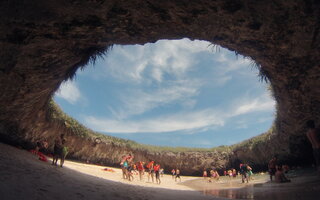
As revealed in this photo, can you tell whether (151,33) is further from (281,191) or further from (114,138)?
(114,138)

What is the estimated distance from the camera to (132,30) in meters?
5.25

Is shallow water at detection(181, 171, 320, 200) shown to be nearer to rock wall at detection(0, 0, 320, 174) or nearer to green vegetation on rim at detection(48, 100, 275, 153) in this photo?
rock wall at detection(0, 0, 320, 174)

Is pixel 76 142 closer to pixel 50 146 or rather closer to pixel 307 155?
pixel 50 146

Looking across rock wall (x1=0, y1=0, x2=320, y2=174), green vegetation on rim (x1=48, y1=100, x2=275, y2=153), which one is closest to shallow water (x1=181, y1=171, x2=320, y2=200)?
rock wall (x1=0, y1=0, x2=320, y2=174)

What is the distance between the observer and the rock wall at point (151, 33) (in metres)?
4.16

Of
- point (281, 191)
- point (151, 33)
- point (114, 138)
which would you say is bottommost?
point (281, 191)

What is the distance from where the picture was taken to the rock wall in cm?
416

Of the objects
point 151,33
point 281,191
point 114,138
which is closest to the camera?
point 151,33

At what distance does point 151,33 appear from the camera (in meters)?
5.38

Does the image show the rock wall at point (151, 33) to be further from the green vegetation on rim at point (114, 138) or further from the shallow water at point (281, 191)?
the green vegetation on rim at point (114, 138)

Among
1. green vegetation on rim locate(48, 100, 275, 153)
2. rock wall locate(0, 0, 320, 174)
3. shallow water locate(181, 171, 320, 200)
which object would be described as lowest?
shallow water locate(181, 171, 320, 200)

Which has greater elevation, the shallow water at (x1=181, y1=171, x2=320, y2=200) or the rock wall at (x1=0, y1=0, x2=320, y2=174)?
the rock wall at (x1=0, y1=0, x2=320, y2=174)

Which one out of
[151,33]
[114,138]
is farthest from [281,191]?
[114,138]

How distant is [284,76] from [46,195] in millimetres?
7445
